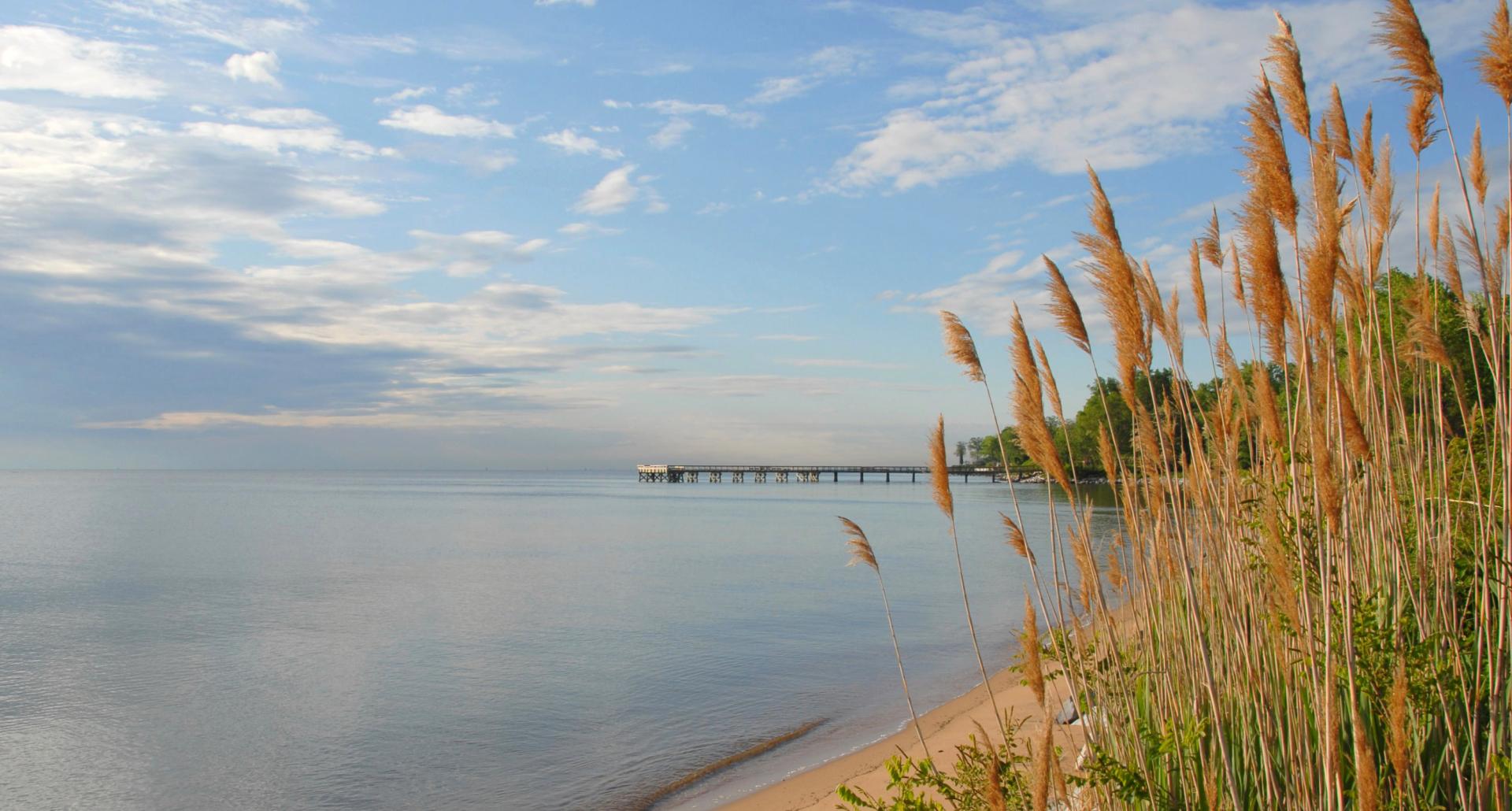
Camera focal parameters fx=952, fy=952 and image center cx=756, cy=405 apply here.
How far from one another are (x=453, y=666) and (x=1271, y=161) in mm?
14433

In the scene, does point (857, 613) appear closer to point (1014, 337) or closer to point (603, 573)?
point (603, 573)

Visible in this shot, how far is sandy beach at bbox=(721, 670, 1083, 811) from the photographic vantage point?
781cm

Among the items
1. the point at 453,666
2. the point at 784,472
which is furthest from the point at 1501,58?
the point at 784,472

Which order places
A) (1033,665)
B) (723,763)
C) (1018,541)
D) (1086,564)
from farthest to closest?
(723,763)
(1018,541)
(1086,564)
(1033,665)

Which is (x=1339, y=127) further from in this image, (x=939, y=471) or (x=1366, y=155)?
(x=939, y=471)

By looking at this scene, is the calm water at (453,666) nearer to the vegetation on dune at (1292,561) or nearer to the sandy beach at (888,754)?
the sandy beach at (888,754)

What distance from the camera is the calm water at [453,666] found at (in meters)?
9.59

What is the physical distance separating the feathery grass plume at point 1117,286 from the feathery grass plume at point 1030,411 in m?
0.24

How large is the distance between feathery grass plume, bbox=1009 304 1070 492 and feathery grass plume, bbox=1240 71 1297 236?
0.70 m

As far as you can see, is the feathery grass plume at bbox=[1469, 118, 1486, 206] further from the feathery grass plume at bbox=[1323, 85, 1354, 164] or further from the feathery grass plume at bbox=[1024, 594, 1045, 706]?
the feathery grass plume at bbox=[1024, 594, 1045, 706]

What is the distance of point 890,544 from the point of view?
33500 mm

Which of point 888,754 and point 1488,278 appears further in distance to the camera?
point 888,754

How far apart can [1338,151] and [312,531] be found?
4528cm

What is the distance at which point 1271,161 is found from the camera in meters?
2.24
